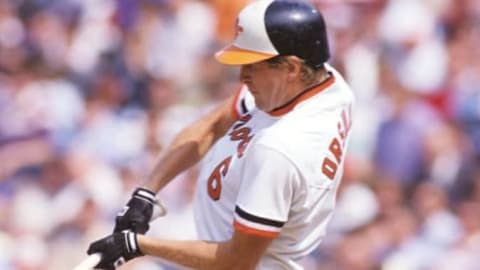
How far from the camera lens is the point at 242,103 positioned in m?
5.78

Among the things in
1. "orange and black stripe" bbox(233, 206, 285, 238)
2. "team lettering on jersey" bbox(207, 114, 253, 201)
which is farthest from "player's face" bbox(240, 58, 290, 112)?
"orange and black stripe" bbox(233, 206, 285, 238)

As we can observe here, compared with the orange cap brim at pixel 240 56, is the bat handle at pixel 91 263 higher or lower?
lower

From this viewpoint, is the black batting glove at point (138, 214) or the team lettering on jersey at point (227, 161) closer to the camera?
the team lettering on jersey at point (227, 161)

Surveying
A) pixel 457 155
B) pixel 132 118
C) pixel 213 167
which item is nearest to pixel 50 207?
pixel 132 118

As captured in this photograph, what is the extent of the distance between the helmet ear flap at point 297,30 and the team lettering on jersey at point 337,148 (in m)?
0.29

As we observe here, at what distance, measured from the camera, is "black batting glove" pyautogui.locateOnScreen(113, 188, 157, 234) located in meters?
5.44

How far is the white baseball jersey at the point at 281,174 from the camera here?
4965 millimetres

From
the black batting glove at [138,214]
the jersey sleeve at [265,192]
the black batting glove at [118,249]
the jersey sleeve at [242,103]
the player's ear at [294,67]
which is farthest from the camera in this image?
the jersey sleeve at [242,103]

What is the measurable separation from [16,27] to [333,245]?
13.4 feet

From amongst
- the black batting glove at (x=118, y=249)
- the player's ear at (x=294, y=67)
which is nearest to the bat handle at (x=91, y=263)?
the black batting glove at (x=118, y=249)

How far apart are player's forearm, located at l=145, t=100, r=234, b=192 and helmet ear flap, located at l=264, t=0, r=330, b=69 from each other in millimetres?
844

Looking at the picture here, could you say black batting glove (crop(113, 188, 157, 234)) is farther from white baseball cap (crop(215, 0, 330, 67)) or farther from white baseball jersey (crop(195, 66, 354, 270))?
white baseball cap (crop(215, 0, 330, 67))

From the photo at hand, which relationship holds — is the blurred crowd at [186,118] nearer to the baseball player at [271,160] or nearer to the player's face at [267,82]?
the baseball player at [271,160]

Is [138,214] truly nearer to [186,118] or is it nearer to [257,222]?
[257,222]
